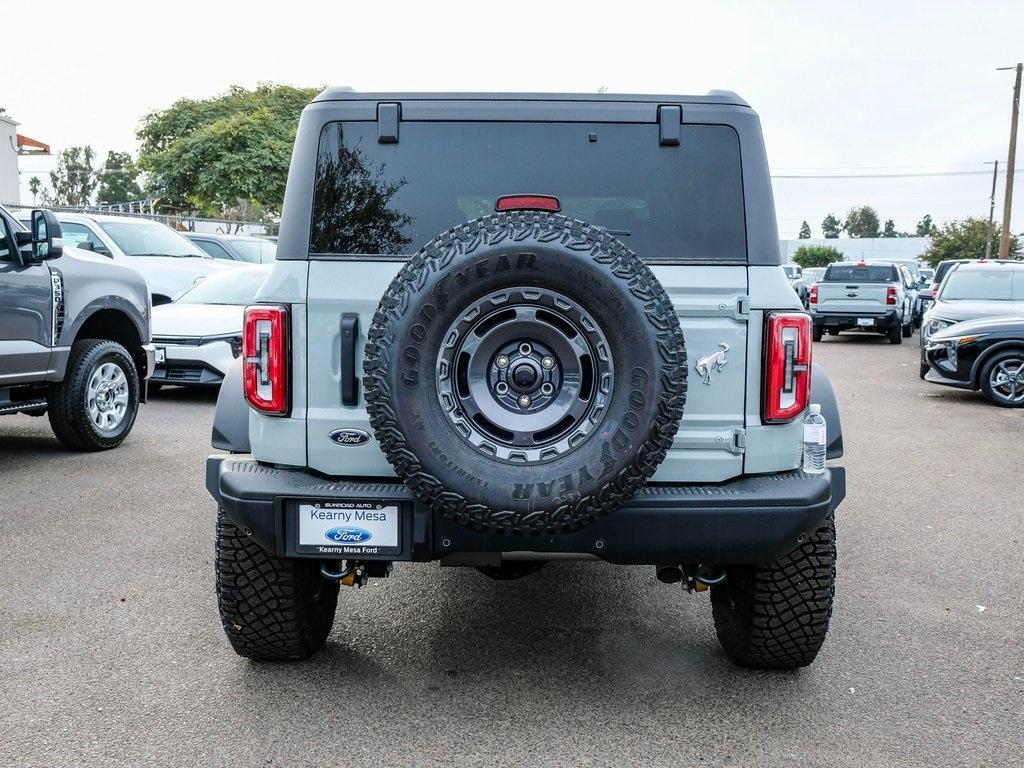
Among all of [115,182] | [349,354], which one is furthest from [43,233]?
[115,182]

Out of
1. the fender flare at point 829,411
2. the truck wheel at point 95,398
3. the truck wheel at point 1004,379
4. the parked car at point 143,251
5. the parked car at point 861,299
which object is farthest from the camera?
the parked car at point 861,299

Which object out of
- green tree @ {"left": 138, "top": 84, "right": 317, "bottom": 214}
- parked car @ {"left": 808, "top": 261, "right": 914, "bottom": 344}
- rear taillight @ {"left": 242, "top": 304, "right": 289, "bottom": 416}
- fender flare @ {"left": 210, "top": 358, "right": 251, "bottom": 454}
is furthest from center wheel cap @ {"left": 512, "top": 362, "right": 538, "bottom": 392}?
green tree @ {"left": 138, "top": 84, "right": 317, "bottom": 214}

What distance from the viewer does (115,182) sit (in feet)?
371

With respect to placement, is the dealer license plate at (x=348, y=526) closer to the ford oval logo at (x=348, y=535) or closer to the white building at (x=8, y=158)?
the ford oval logo at (x=348, y=535)

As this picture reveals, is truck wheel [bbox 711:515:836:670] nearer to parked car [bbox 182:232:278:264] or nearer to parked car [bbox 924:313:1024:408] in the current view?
parked car [bbox 924:313:1024:408]

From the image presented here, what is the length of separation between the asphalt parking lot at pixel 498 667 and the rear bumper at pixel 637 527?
0.58m

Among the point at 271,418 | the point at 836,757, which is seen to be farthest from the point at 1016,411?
the point at 271,418

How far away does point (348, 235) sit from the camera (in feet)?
→ 11.3

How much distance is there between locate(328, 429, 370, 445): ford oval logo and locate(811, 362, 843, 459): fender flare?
158cm

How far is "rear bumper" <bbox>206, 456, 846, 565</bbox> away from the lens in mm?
3156

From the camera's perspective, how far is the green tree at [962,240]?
173 ft

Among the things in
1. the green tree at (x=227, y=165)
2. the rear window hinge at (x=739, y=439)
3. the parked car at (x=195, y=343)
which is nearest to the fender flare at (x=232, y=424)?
the rear window hinge at (x=739, y=439)

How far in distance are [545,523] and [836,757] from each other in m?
1.19

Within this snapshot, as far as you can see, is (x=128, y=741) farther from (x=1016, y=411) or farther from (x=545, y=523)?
(x=1016, y=411)
